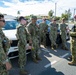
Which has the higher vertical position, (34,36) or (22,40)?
(22,40)

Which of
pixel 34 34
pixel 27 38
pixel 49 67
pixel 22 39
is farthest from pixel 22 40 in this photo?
pixel 49 67

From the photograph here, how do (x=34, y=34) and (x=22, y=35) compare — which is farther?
(x=34, y=34)

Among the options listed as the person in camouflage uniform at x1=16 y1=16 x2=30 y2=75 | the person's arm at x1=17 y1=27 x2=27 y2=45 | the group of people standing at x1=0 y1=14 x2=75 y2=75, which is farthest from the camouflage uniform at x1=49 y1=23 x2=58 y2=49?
the person's arm at x1=17 y1=27 x2=27 y2=45

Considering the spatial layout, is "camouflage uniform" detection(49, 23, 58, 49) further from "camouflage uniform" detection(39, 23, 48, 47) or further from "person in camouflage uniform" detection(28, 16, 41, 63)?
"person in camouflage uniform" detection(28, 16, 41, 63)

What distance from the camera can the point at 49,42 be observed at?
1071cm

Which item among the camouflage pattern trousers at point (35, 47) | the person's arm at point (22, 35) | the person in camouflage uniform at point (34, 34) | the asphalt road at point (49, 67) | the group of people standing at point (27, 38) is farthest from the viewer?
the camouflage pattern trousers at point (35, 47)

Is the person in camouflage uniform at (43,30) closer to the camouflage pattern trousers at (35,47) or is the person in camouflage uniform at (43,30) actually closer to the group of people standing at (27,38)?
the group of people standing at (27,38)

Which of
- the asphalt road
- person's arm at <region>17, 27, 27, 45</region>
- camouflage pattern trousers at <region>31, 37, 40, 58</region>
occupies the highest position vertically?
person's arm at <region>17, 27, 27, 45</region>

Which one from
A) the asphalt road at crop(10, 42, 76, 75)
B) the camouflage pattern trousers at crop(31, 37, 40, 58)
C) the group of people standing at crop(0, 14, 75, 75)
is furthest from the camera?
the camouflage pattern trousers at crop(31, 37, 40, 58)

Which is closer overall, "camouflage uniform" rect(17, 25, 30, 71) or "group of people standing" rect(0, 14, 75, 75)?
"group of people standing" rect(0, 14, 75, 75)

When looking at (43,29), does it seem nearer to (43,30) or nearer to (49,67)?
(43,30)

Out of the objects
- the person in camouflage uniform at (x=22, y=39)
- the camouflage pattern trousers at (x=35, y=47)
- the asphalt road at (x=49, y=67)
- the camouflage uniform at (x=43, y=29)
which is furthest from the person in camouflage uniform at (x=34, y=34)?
the camouflage uniform at (x=43, y=29)

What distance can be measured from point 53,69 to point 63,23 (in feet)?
13.0

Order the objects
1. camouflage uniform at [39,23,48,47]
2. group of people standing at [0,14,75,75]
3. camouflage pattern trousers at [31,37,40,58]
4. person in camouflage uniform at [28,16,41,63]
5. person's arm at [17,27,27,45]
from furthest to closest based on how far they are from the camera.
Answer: camouflage uniform at [39,23,48,47] → camouflage pattern trousers at [31,37,40,58] → person in camouflage uniform at [28,16,41,63] → person's arm at [17,27,27,45] → group of people standing at [0,14,75,75]
